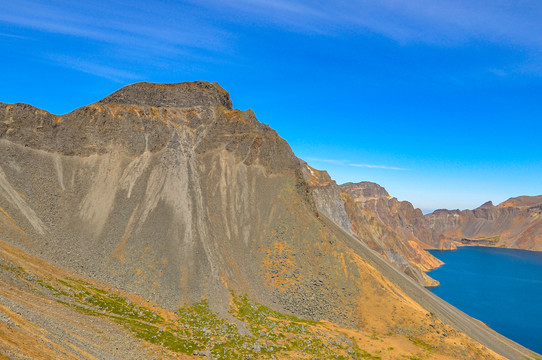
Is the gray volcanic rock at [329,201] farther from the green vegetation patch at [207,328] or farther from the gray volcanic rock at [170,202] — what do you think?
the green vegetation patch at [207,328]

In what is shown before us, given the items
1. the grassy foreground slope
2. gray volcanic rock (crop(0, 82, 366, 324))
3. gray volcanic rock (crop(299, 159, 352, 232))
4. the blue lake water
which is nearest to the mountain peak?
gray volcanic rock (crop(0, 82, 366, 324))

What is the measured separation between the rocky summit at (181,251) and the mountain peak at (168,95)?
1.24 feet

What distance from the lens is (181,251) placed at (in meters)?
72.1

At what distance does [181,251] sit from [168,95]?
53.3 m

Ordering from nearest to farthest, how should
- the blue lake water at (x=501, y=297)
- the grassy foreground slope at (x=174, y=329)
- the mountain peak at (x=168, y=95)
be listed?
1. the grassy foreground slope at (x=174, y=329)
2. the blue lake water at (x=501, y=297)
3. the mountain peak at (x=168, y=95)

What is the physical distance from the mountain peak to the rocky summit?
0.38 m

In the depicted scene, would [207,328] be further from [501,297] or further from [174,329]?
[501,297]

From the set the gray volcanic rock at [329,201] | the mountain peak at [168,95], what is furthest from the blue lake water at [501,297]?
the mountain peak at [168,95]

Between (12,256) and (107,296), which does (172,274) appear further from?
(12,256)

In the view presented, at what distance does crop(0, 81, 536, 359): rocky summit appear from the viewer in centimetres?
5072

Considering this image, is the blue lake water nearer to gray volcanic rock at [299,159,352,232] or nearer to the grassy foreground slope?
the grassy foreground slope

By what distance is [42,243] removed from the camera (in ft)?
213

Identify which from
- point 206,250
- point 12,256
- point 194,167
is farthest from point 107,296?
point 194,167

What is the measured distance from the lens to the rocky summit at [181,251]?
5072 centimetres
